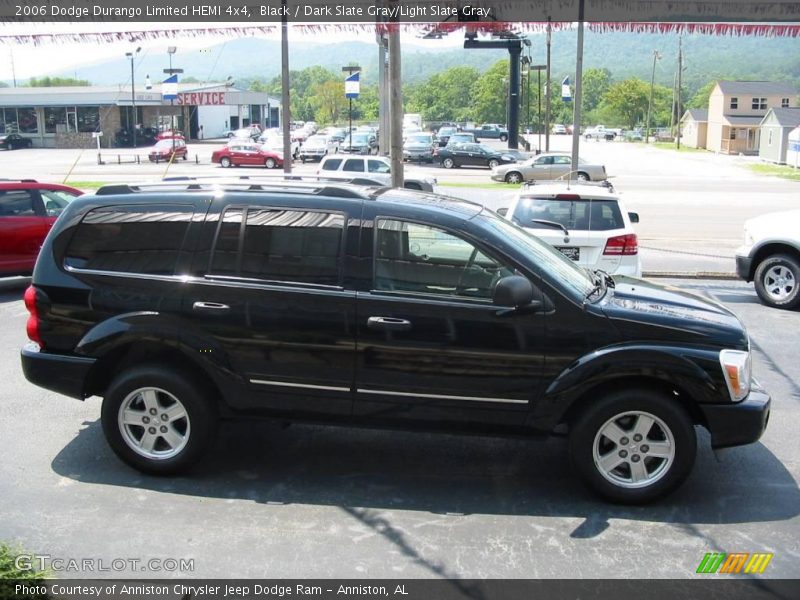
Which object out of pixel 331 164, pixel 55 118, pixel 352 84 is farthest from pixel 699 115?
pixel 352 84

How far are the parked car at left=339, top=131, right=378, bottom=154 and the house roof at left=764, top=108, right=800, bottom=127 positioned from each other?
Result: 33353 mm

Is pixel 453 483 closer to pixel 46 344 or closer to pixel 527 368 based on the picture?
pixel 527 368

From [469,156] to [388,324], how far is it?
4285 cm

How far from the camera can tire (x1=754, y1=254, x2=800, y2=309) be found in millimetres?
10969

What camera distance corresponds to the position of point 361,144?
50.9 metres

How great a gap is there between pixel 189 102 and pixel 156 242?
64492 millimetres

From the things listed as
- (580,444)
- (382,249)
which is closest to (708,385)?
(580,444)

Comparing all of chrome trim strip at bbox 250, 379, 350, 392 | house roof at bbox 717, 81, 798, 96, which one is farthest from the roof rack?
house roof at bbox 717, 81, 798, 96

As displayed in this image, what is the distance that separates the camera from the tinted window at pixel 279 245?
551 centimetres

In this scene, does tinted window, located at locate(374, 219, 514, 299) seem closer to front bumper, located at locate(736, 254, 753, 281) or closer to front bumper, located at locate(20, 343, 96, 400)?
front bumper, located at locate(20, 343, 96, 400)

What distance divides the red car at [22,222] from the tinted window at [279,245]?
7233 millimetres

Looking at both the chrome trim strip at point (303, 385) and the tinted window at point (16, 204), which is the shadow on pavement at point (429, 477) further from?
the tinted window at point (16, 204)

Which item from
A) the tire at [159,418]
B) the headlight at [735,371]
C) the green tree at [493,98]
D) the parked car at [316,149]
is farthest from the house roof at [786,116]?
the tire at [159,418]

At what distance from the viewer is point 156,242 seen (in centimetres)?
570
